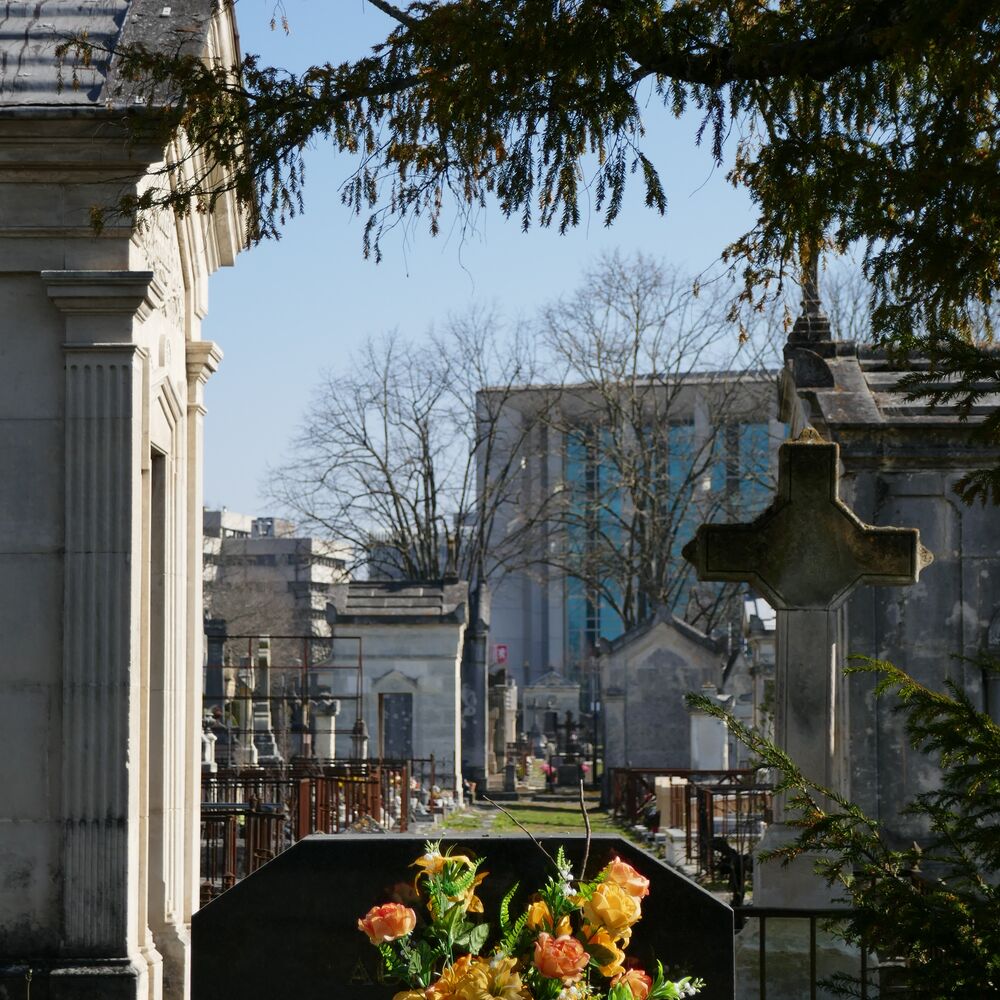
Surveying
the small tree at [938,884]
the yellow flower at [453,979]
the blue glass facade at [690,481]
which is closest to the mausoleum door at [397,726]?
the blue glass facade at [690,481]

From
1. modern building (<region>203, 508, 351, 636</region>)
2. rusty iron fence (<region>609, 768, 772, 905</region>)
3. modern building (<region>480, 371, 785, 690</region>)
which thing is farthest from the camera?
modern building (<region>203, 508, 351, 636</region>)

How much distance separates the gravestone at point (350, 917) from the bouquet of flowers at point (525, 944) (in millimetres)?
964

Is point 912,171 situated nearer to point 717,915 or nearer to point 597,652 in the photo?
point 717,915

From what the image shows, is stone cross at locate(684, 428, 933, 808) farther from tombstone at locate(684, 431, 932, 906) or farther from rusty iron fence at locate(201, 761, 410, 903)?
rusty iron fence at locate(201, 761, 410, 903)

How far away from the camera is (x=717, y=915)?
5594mm

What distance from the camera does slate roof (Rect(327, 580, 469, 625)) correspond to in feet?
92.3

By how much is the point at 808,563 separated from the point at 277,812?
6168 millimetres

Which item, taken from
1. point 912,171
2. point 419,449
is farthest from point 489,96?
point 419,449

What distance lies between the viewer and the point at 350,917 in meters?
5.61

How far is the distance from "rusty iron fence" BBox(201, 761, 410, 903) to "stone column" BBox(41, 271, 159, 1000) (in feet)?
6.44

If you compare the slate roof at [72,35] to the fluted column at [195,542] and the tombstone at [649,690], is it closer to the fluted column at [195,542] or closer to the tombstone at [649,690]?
the fluted column at [195,542]

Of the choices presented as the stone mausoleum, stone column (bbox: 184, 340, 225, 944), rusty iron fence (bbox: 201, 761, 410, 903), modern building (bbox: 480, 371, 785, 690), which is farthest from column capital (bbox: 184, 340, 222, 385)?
modern building (bbox: 480, 371, 785, 690)

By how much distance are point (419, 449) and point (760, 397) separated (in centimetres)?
1051

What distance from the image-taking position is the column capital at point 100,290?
7.41m
